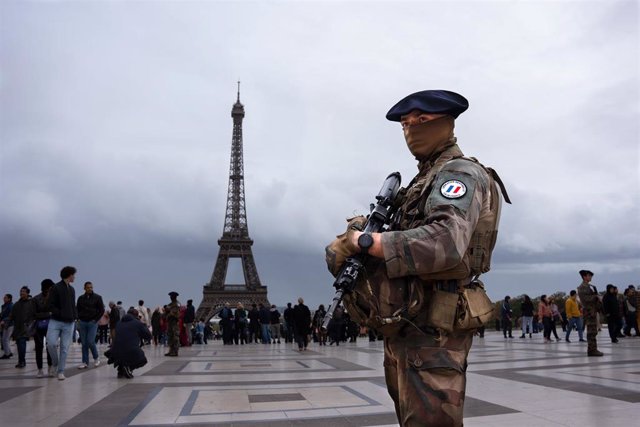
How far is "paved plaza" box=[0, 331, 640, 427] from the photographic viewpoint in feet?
18.0

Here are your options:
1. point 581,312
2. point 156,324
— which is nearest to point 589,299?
point 581,312

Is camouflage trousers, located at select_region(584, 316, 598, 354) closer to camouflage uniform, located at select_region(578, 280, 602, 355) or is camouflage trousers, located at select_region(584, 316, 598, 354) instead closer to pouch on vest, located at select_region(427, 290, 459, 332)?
camouflage uniform, located at select_region(578, 280, 602, 355)

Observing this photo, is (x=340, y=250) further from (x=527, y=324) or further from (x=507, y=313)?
(x=507, y=313)

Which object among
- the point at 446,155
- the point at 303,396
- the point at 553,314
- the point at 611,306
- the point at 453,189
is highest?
the point at 446,155

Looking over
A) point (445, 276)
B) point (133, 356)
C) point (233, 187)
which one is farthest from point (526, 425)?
point (233, 187)

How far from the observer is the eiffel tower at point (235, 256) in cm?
6050

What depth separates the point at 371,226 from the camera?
2.52 metres

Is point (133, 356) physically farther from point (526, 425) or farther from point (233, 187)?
point (233, 187)

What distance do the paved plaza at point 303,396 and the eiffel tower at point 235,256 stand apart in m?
45.7

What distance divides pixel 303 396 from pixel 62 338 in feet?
16.5

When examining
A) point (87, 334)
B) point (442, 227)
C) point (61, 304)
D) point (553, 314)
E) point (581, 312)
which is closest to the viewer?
point (442, 227)

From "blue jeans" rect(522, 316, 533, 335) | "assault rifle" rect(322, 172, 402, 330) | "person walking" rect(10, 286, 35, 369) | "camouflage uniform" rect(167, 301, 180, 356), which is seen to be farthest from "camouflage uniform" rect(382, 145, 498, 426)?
"blue jeans" rect(522, 316, 533, 335)

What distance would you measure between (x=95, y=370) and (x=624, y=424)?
32.0ft

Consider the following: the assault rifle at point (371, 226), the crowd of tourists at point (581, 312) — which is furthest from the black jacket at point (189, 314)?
the assault rifle at point (371, 226)
